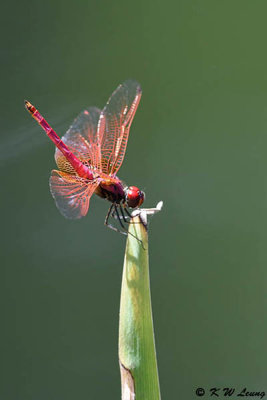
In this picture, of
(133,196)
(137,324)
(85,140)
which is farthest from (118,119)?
(137,324)

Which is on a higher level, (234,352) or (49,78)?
(49,78)

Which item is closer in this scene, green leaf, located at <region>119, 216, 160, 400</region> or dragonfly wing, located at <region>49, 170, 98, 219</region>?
green leaf, located at <region>119, 216, 160, 400</region>

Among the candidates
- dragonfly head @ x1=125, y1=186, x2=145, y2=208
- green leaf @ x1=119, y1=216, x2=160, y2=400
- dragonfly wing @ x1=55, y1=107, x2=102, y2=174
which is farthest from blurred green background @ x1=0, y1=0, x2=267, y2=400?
green leaf @ x1=119, y1=216, x2=160, y2=400

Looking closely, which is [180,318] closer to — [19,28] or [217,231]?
[217,231]

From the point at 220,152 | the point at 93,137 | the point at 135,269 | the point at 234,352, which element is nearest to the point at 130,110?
the point at 93,137

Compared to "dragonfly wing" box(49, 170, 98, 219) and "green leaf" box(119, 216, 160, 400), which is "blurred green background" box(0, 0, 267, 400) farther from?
"green leaf" box(119, 216, 160, 400)

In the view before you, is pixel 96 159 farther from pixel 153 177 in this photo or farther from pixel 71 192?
pixel 153 177

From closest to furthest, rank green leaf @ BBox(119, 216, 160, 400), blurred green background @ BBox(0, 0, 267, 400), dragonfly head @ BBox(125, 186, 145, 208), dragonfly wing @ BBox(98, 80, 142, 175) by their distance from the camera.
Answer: green leaf @ BBox(119, 216, 160, 400)
dragonfly head @ BBox(125, 186, 145, 208)
dragonfly wing @ BBox(98, 80, 142, 175)
blurred green background @ BBox(0, 0, 267, 400)
